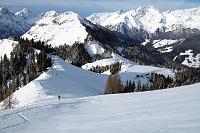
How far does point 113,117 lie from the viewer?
99.0 feet

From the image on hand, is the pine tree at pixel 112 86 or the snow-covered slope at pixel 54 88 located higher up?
the snow-covered slope at pixel 54 88

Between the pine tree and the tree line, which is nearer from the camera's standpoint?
the pine tree

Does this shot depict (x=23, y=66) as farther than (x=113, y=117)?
Yes

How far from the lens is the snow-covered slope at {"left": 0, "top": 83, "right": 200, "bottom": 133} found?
25.6 m

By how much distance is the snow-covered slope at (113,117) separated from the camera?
25609mm

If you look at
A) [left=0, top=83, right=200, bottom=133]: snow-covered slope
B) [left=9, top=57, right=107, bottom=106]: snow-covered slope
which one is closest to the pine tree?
[left=9, top=57, right=107, bottom=106]: snow-covered slope

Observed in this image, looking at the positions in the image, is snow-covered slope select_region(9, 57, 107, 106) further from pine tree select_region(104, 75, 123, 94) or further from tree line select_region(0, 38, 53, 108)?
tree line select_region(0, 38, 53, 108)

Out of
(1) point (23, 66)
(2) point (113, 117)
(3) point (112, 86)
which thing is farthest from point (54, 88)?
(2) point (113, 117)

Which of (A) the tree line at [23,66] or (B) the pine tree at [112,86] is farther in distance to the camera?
(A) the tree line at [23,66]

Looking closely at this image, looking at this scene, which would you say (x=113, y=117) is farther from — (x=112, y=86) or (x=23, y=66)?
(x=23, y=66)

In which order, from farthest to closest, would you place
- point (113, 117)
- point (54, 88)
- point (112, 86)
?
point (112, 86) < point (54, 88) < point (113, 117)

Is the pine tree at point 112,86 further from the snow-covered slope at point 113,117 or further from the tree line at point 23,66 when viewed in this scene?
the snow-covered slope at point 113,117

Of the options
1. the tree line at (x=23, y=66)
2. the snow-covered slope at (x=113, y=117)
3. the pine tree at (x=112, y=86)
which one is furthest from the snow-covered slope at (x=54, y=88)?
the snow-covered slope at (x=113, y=117)

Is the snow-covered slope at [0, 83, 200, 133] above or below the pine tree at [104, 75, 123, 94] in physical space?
above
